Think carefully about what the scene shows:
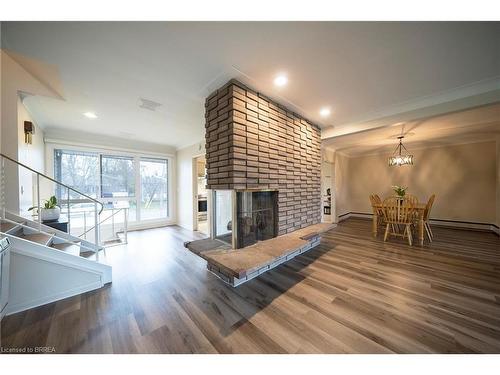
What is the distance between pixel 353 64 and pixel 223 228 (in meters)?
2.45

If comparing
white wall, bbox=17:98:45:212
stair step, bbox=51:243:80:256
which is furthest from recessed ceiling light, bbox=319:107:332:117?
white wall, bbox=17:98:45:212

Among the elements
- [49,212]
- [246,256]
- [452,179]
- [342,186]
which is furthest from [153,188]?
[452,179]

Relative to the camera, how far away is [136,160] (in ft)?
15.7

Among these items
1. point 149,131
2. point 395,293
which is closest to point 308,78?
point 395,293

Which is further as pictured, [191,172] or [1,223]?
[191,172]

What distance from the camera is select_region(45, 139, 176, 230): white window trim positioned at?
3668 mm

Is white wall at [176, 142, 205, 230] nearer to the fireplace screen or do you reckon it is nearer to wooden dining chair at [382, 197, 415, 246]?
the fireplace screen

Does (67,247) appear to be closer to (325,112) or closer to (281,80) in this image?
(281,80)

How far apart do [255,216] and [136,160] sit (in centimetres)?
421

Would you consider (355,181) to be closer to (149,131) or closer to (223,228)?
(223,228)

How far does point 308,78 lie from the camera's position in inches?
76.7

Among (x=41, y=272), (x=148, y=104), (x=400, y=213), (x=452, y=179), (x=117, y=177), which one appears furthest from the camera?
(x=452, y=179)

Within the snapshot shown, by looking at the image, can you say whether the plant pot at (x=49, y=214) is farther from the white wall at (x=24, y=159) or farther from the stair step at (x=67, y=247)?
the stair step at (x=67, y=247)

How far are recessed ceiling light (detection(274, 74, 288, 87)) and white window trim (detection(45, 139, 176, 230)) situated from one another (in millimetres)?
4334
